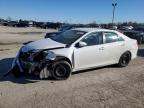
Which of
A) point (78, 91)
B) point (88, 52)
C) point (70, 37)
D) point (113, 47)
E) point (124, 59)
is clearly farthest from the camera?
point (124, 59)

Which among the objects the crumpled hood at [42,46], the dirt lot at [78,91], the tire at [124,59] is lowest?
the dirt lot at [78,91]

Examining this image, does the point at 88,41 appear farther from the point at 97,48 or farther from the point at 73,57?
the point at 73,57

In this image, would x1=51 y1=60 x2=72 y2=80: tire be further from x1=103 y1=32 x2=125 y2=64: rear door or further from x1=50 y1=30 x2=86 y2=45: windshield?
x1=103 y1=32 x2=125 y2=64: rear door

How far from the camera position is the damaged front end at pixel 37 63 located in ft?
22.8

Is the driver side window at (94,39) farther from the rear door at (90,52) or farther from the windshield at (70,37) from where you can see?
the windshield at (70,37)

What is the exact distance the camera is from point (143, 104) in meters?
5.51

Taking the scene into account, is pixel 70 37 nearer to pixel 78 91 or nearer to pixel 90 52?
pixel 90 52

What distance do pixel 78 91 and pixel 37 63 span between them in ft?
5.22

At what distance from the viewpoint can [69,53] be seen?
24.0ft

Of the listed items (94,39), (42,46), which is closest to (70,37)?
Result: (94,39)

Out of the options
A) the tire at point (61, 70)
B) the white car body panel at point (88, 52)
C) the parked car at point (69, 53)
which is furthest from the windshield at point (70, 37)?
the tire at point (61, 70)

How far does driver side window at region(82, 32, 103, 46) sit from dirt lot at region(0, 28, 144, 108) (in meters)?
1.06

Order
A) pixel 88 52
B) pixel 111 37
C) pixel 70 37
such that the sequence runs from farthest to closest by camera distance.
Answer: pixel 111 37 < pixel 70 37 < pixel 88 52

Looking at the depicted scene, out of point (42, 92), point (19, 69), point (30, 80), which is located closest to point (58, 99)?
point (42, 92)
